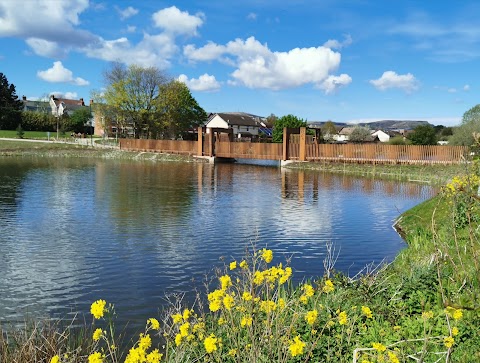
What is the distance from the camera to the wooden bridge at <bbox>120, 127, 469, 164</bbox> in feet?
127

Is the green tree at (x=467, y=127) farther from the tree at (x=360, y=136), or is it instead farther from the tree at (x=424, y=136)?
the tree at (x=360, y=136)

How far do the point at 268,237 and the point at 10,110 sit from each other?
78.1m

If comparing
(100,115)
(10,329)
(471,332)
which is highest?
(100,115)

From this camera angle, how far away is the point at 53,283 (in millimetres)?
8539

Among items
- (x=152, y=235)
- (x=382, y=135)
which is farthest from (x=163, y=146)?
(x=382, y=135)

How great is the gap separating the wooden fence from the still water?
28335 millimetres

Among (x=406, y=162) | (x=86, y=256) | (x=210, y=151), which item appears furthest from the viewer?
(x=210, y=151)

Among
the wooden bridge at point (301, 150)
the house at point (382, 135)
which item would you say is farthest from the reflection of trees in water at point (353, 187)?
the house at point (382, 135)

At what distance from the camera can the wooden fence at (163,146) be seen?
53.4m

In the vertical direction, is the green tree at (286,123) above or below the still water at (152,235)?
above

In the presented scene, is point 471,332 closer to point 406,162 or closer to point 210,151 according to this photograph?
point 406,162

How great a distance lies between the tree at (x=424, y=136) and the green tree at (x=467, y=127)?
22.7ft

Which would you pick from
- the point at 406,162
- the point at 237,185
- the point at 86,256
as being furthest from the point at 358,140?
the point at 86,256

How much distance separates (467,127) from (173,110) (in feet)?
130
